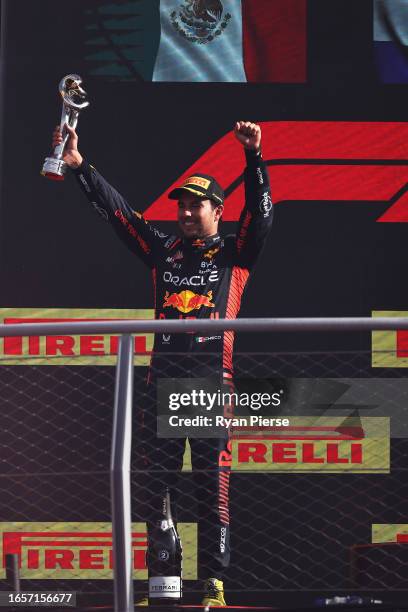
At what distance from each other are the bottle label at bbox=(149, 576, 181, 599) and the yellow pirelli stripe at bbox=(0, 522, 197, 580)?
1.15 m

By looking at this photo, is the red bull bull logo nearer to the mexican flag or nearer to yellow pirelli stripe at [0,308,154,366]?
yellow pirelli stripe at [0,308,154,366]

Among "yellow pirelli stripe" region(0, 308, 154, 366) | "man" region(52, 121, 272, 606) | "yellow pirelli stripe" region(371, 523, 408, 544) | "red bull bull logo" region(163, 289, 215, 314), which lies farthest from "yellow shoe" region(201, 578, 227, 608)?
"yellow pirelli stripe" region(0, 308, 154, 366)

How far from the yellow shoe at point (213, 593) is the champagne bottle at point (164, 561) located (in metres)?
0.09

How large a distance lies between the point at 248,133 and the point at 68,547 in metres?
1.87

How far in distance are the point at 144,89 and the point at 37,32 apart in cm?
49

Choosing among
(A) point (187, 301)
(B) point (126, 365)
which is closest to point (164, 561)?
(B) point (126, 365)

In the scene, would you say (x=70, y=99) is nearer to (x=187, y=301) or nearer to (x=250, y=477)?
(x=187, y=301)

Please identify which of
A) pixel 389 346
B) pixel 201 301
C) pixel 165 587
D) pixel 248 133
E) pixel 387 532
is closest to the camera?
pixel 165 587

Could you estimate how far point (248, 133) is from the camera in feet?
12.0

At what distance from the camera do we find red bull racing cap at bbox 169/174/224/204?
3.88 meters

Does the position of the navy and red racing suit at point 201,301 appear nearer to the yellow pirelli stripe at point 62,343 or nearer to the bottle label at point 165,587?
the bottle label at point 165,587

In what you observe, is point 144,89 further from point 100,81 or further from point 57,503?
point 57,503

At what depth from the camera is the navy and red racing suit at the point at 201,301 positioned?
3.52 meters

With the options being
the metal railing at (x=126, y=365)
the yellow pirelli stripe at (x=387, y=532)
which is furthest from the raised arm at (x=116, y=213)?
the yellow pirelli stripe at (x=387, y=532)
